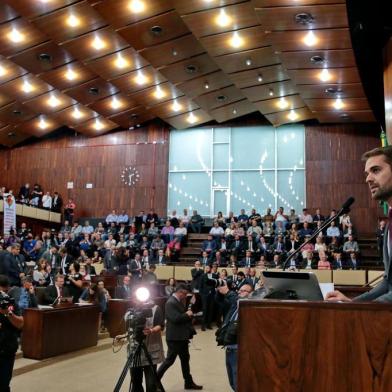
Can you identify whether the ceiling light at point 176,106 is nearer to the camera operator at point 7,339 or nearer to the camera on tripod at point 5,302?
the camera operator at point 7,339

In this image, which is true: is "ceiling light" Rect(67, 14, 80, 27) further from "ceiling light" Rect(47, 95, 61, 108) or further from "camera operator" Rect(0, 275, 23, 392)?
"camera operator" Rect(0, 275, 23, 392)

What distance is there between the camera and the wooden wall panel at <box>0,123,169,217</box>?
18.4 metres

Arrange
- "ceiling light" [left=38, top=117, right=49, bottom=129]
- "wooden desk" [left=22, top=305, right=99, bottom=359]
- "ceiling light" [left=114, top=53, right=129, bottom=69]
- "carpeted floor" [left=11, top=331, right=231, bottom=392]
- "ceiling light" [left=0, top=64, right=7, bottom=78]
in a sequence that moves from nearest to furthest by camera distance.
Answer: "carpeted floor" [left=11, top=331, right=231, bottom=392], "wooden desk" [left=22, top=305, right=99, bottom=359], "ceiling light" [left=114, top=53, right=129, bottom=69], "ceiling light" [left=0, top=64, right=7, bottom=78], "ceiling light" [left=38, top=117, right=49, bottom=129]

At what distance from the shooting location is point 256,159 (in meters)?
17.5

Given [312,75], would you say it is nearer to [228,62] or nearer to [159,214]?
[228,62]

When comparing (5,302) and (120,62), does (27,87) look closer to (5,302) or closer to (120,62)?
(120,62)

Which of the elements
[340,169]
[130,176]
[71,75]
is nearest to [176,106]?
[130,176]

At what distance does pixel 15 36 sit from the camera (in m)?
11.5

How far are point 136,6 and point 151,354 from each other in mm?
7349

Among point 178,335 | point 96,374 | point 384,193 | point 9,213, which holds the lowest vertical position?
point 96,374

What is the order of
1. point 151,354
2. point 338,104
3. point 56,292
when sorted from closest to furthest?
point 151,354, point 56,292, point 338,104

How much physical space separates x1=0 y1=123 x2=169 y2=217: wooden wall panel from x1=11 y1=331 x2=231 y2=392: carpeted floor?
10.7m

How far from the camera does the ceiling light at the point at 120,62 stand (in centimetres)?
1260

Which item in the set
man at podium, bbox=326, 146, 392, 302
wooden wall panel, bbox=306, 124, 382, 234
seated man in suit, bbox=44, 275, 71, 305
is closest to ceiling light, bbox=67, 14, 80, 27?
seated man in suit, bbox=44, 275, 71, 305
